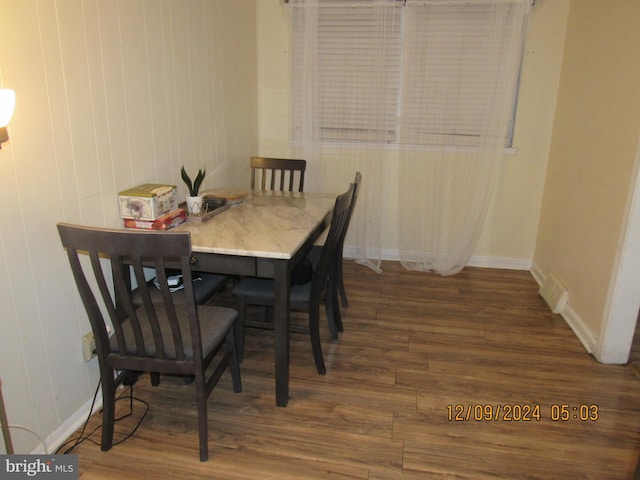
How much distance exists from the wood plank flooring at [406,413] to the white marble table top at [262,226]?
758 mm

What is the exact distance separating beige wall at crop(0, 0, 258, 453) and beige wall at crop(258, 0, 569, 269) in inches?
49.3

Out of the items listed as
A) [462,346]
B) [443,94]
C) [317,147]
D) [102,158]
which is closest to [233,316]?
[102,158]

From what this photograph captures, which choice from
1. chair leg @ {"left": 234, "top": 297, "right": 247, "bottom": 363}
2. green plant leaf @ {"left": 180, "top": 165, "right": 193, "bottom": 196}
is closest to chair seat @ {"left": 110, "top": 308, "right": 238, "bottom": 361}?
chair leg @ {"left": 234, "top": 297, "right": 247, "bottom": 363}

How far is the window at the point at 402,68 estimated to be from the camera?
353cm

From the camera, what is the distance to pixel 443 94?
3.66 m

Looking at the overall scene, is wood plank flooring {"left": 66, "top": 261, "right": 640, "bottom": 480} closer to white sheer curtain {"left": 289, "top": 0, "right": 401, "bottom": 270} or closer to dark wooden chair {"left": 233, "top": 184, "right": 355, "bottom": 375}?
dark wooden chair {"left": 233, "top": 184, "right": 355, "bottom": 375}

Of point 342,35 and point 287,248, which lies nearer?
point 287,248

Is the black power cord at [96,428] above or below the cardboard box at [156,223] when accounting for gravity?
below

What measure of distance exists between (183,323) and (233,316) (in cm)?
22

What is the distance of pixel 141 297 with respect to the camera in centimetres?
174

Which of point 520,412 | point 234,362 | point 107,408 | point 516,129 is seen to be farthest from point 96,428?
point 516,129

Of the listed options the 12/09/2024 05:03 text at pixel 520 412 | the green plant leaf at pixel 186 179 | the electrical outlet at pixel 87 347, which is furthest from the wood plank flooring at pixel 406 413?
the green plant leaf at pixel 186 179

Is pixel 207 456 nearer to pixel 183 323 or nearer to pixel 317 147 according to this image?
pixel 183 323

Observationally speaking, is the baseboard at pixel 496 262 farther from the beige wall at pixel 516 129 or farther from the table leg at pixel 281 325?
the table leg at pixel 281 325
